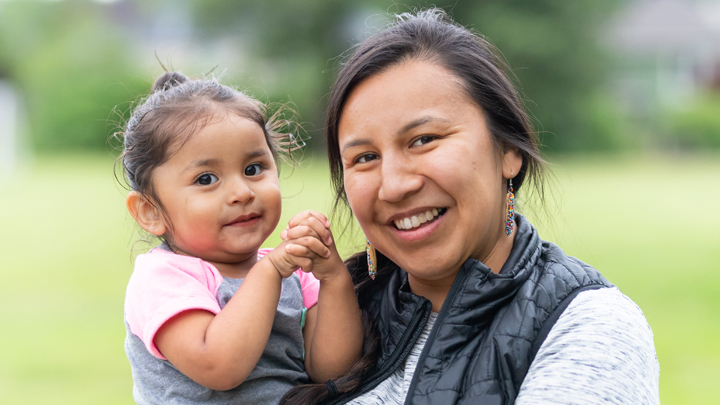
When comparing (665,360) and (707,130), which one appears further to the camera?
(707,130)

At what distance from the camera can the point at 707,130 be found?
32.4 m

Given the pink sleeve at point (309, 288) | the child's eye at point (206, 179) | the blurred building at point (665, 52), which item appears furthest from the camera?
the blurred building at point (665, 52)

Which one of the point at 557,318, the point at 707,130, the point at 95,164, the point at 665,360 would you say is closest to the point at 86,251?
the point at 665,360

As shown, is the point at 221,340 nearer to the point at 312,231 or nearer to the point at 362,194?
the point at 312,231

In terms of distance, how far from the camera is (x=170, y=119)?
90.3 inches

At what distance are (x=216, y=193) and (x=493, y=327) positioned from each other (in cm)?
98

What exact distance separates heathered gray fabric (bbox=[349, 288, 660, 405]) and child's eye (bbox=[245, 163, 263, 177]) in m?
1.13

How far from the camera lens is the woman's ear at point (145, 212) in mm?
2334

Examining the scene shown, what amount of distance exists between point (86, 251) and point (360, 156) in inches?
416

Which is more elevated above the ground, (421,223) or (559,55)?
(559,55)

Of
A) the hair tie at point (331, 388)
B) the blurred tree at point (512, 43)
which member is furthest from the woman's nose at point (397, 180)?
the blurred tree at point (512, 43)

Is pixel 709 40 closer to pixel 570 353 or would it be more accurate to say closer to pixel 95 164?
pixel 95 164

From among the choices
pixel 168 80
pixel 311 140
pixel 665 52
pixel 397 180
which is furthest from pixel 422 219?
pixel 665 52

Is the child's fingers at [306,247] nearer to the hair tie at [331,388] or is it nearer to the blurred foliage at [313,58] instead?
the hair tie at [331,388]
